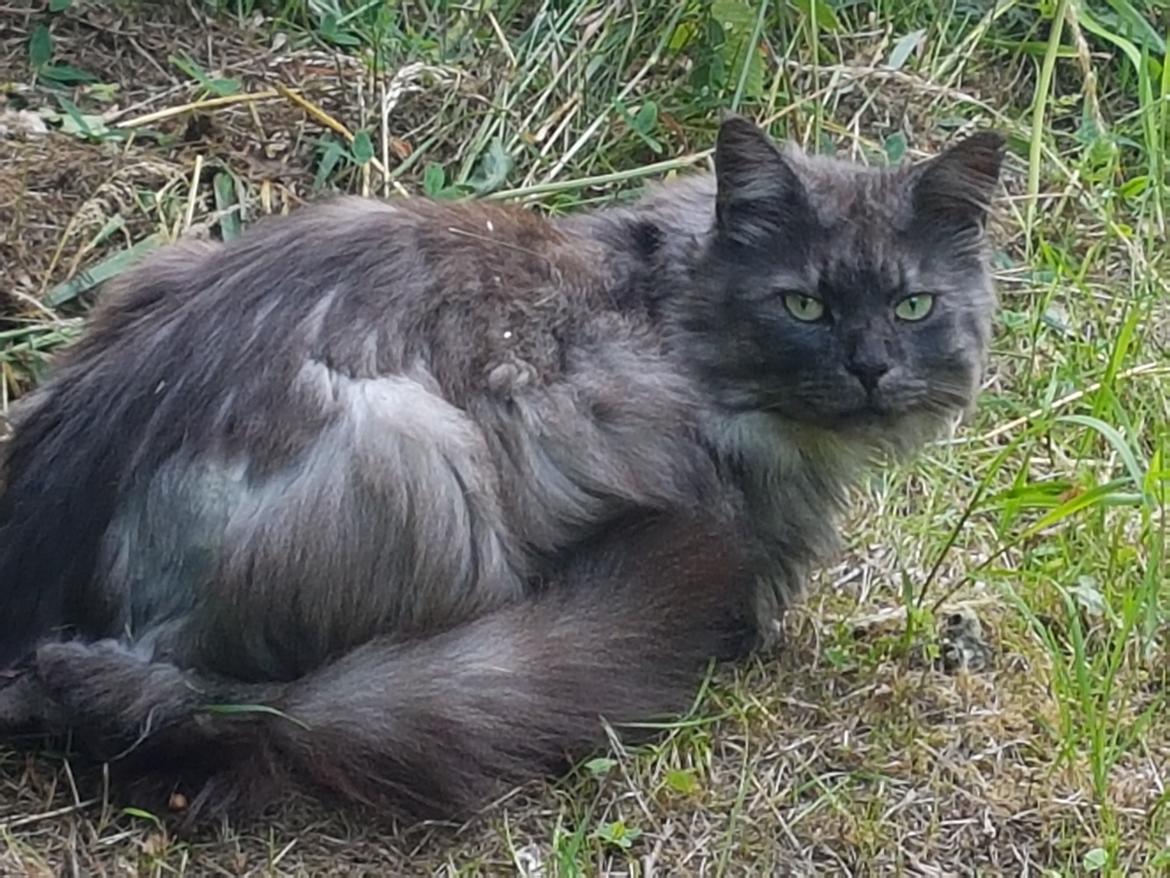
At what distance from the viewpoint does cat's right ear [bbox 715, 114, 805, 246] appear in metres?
2.84

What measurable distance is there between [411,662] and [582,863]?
344 mm

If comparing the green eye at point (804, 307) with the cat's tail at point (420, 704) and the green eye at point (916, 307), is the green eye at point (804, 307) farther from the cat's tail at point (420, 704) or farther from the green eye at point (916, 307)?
the cat's tail at point (420, 704)

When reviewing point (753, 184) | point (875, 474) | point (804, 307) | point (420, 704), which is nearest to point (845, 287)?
point (804, 307)

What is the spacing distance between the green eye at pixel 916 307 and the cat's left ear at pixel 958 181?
124 mm

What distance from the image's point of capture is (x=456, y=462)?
8.59 ft

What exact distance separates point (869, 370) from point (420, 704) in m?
0.82

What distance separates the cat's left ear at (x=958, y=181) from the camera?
2854 mm

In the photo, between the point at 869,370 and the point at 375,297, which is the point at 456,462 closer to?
the point at 375,297

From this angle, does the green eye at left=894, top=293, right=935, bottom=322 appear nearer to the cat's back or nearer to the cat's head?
the cat's head

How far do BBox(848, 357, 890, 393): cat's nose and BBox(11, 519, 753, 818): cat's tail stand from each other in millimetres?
362

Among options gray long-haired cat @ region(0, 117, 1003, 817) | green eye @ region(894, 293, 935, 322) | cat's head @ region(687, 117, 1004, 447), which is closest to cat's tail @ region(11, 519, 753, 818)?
gray long-haired cat @ region(0, 117, 1003, 817)

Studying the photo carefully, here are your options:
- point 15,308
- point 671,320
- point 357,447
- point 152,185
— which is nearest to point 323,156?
point 152,185

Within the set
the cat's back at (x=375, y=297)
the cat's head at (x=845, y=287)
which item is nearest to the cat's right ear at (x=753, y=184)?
the cat's head at (x=845, y=287)

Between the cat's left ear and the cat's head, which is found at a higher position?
the cat's left ear
